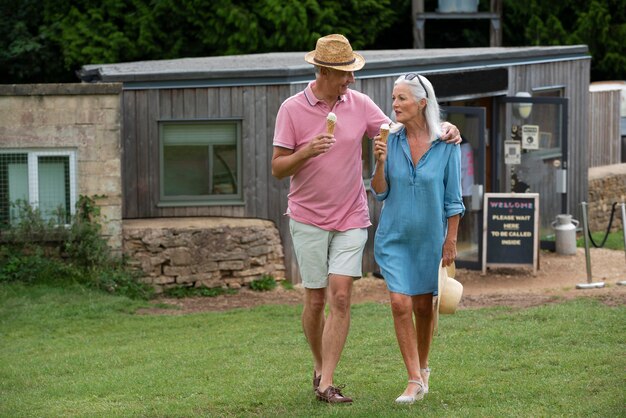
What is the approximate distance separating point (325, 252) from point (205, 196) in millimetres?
7193

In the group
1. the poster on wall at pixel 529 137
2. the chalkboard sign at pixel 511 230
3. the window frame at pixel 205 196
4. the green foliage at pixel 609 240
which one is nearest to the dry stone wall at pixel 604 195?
the green foliage at pixel 609 240

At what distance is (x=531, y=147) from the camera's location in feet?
53.2

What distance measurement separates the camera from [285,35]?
2400 cm

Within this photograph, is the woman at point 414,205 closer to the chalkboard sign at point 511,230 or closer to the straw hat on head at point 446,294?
the straw hat on head at point 446,294

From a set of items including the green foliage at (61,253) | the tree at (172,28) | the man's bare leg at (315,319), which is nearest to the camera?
the man's bare leg at (315,319)

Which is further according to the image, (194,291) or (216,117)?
(216,117)

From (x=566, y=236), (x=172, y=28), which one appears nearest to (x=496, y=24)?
(x=172, y=28)

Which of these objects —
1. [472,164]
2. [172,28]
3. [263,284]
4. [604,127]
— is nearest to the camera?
[263,284]

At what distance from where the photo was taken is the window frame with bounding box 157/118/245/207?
45.8 feet

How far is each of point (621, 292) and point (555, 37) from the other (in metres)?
13.0

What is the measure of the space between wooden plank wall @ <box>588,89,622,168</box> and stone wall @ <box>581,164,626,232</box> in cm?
72

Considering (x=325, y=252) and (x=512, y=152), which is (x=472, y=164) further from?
(x=325, y=252)

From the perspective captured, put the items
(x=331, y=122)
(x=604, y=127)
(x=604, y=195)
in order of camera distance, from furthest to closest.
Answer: (x=604, y=127) → (x=604, y=195) → (x=331, y=122)

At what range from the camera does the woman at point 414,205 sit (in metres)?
6.90
